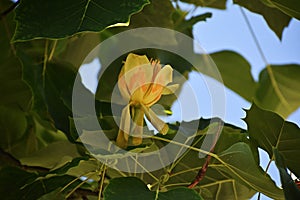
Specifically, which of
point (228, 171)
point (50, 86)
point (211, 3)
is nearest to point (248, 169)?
point (228, 171)

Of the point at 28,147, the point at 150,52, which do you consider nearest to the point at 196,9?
the point at 150,52

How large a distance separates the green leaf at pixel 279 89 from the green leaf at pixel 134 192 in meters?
0.41

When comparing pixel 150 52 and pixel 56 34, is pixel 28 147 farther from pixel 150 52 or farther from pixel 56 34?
pixel 56 34

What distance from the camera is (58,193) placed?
0.56 metres

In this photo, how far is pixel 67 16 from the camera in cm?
51

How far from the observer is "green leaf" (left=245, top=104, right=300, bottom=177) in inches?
20.6

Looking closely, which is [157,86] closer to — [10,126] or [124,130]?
[124,130]

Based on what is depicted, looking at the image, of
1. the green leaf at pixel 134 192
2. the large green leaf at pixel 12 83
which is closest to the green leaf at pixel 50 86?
the large green leaf at pixel 12 83

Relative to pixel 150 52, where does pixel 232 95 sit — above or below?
below

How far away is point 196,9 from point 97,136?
1.18 feet

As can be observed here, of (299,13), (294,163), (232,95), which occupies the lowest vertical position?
(232,95)

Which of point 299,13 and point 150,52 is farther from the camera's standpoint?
point 150,52

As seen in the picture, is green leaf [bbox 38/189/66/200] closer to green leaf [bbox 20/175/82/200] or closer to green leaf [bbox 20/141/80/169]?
green leaf [bbox 20/175/82/200]

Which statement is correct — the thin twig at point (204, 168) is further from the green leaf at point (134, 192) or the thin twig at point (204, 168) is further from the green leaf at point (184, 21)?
the green leaf at point (184, 21)
